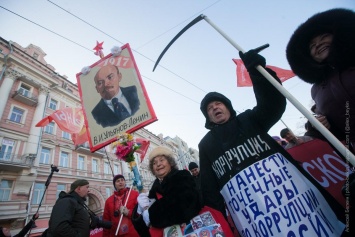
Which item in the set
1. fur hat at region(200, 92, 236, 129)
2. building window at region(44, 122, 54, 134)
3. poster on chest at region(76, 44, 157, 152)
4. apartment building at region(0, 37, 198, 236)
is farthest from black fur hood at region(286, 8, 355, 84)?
building window at region(44, 122, 54, 134)

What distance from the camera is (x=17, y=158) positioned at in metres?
15.1

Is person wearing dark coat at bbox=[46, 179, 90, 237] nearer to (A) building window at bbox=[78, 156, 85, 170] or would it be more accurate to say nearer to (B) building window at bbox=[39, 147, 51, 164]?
(B) building window at bbox=[39, 147, 51, 164]

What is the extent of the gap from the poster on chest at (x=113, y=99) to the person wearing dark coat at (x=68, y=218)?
50.6 inches

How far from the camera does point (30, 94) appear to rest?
18.3 m

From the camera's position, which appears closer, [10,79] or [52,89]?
[10,79]

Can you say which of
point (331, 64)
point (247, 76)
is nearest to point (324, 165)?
point (331, 64)

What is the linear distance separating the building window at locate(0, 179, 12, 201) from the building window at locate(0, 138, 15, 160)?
5.86 ft

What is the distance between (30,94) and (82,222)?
20.4 m

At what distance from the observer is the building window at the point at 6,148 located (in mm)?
14562

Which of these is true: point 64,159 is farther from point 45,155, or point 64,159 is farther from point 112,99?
point 112,99

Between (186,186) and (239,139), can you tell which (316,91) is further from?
(186,186)

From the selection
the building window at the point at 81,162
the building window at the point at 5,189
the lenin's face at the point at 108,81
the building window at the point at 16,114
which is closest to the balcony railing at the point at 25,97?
the building window at the point at 16,114

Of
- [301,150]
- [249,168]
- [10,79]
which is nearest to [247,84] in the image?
[301,150]

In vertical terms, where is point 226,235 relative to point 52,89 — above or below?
below
